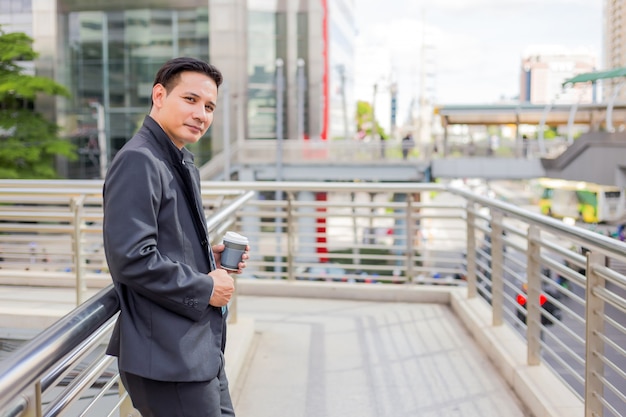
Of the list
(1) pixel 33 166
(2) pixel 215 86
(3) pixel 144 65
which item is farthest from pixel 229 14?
(2) pixel 215 86

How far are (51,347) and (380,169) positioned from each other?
24.7 metres

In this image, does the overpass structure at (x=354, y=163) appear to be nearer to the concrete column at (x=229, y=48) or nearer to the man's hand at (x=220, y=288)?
the concrete column at (x=229, y=48)

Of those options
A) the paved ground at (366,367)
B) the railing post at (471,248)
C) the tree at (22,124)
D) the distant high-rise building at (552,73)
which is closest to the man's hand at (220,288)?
the paved ground at (366,367)

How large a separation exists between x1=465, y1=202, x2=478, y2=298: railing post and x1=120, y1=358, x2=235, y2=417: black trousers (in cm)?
380

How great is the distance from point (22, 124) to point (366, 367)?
85.8ft

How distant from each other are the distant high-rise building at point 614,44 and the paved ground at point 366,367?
7664 millimetres

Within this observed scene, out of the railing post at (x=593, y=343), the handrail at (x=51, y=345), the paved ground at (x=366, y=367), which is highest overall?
the handrail at (x=51, y=345)

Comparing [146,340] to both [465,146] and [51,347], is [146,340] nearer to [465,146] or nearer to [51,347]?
[51,347]

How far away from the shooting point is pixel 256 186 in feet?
20.1

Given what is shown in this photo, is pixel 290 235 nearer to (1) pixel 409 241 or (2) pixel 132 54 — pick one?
(1) pixel 409 241

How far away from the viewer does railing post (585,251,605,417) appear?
9.59ft

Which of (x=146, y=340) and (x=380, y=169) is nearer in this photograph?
(x=146, y=340)

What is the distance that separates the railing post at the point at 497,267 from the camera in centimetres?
465

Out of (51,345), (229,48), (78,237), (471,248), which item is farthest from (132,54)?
(51,345)
